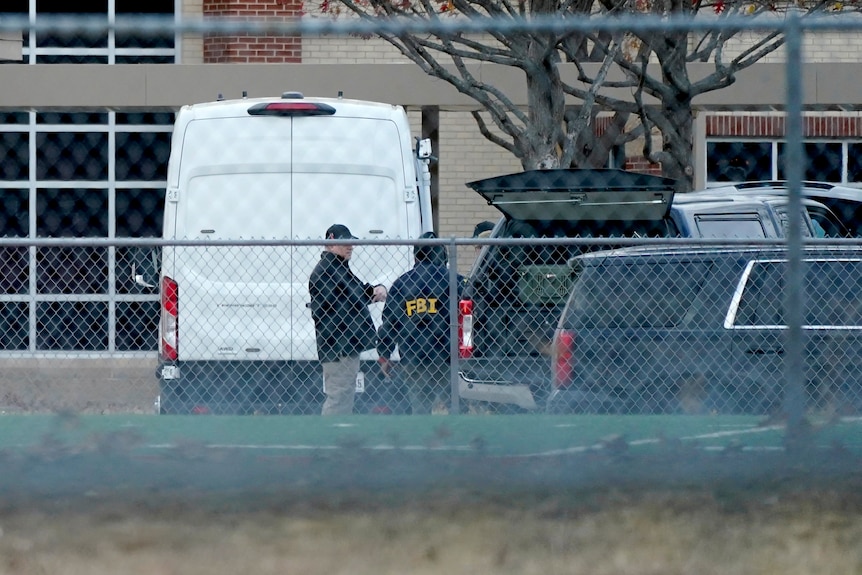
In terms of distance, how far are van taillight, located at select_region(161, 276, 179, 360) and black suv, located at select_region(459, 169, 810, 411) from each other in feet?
6.16

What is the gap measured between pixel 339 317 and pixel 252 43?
Result: 27.0 feet

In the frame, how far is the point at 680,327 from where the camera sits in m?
7.05

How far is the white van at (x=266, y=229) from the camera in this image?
7.81 metres

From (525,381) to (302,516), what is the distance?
3563mm

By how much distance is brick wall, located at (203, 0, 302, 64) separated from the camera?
15398 mm

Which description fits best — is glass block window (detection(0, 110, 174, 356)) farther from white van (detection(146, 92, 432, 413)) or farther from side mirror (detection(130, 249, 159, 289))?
white van (detection(146, 92, 432, 413))

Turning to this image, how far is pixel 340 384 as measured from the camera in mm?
7734

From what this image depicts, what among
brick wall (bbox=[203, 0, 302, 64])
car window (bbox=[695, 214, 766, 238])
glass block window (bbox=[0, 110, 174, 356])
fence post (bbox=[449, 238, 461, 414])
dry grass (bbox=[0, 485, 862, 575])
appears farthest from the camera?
brick wall (bbox=[203, 0, 302, 64])

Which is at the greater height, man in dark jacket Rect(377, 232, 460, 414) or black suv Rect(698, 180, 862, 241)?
black suv Rect(698, 180, 862, 241)

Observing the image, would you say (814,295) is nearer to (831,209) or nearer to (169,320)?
(831,209)

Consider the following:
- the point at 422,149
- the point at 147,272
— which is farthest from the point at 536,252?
the point at 147,272

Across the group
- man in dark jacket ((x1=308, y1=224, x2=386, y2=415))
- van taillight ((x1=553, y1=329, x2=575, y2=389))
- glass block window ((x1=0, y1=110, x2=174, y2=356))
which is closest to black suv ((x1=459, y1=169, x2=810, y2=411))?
van taillight ((x1=553, y1=329, x2=575, y2=389))

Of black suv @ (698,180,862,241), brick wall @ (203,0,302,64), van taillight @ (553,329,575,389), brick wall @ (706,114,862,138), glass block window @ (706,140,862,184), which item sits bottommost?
van taillight @ (553,329,575,389)

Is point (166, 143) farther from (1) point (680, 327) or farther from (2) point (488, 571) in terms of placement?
(2) point (488, 571)
